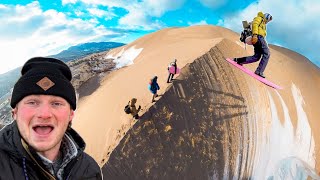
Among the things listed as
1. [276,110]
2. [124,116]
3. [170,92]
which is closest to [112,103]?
[124,116]

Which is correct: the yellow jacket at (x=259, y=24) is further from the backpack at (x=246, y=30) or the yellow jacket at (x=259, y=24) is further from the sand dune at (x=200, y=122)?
the sand dune at (x=200, y=122)

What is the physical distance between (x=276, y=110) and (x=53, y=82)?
2070 cm

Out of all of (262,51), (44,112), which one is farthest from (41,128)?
(262,51)

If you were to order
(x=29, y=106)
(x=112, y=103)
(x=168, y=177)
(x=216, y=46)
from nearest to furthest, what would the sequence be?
1. (x=29, y=106)
2. (x=168, y=177)
3. (x=112, y=103)
4. (x=216, y=46)

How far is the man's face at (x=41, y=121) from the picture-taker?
2.73m

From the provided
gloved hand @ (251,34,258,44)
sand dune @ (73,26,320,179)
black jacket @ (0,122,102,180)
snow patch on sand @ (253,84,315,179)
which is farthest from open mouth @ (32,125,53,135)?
snow patch on sand @ (253,84,315,179)

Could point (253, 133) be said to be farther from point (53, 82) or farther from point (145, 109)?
point (53, 82)

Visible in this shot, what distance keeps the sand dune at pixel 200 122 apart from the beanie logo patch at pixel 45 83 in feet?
41.4

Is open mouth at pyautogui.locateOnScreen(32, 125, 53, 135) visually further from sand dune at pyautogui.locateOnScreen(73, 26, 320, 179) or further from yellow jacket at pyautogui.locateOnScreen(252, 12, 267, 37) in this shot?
sand dune at pyautogui.locateOnScreen(73, 26, 320, 179)

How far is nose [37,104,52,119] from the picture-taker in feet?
8.94

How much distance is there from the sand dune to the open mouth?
12575 mm

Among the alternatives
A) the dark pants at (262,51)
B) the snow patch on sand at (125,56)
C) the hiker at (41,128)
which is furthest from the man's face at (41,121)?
the snow patch on sand at (125,56)

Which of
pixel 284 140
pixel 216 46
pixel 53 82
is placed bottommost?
pixel 284 140

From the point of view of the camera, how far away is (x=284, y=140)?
21.3 meters
